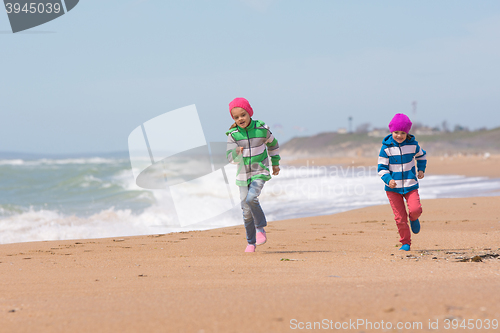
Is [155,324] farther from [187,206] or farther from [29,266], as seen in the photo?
[187,206]

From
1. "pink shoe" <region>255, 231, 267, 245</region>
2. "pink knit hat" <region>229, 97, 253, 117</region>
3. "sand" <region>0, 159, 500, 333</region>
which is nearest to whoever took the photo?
"sand" <region>0, 159, 500, 333</region>

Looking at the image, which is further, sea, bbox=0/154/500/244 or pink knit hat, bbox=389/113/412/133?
sea, bbox=0/154/500/244

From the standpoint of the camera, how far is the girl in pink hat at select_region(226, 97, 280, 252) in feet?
16.0

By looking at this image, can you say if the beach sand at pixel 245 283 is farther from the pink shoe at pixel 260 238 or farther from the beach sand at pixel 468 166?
the beach sand at pixel 468 166

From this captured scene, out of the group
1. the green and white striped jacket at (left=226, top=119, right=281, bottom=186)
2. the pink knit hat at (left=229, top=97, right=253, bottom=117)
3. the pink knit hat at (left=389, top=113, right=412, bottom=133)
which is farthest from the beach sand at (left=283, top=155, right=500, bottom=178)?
the pink knit hat at (left=229, top=97, right=253, bottom=117)

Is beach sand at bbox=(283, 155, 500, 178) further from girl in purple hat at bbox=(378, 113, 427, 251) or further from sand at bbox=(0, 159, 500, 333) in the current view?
sand at bbox=(0, 159, 500, 333)

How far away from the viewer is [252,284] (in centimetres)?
320

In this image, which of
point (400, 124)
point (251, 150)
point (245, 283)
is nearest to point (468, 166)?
point (400, 124)

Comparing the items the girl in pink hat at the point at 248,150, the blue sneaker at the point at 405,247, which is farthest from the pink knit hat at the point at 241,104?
the blue sneaker at the point at 405,247

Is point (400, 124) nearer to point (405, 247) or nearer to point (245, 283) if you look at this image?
point (405, 247)

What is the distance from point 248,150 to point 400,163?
1656mm

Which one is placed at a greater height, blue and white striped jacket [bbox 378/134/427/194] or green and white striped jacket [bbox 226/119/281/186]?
green and white striped jacket [bbox 226/119/281/186]

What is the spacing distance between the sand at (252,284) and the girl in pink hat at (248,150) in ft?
2.24

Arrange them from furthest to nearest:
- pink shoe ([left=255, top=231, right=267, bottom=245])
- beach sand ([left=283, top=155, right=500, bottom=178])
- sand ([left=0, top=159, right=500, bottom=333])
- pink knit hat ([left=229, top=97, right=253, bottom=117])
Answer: beach sand ([left=283, top=155, right=500, bottom=178]), pink shoe ([left=255, top=231, right=267, bottom=245]), pink knit hat ([left=229, top=97, right=253, bottom=117]), sand ([left=0, top=159, right=500, bottom=333])
